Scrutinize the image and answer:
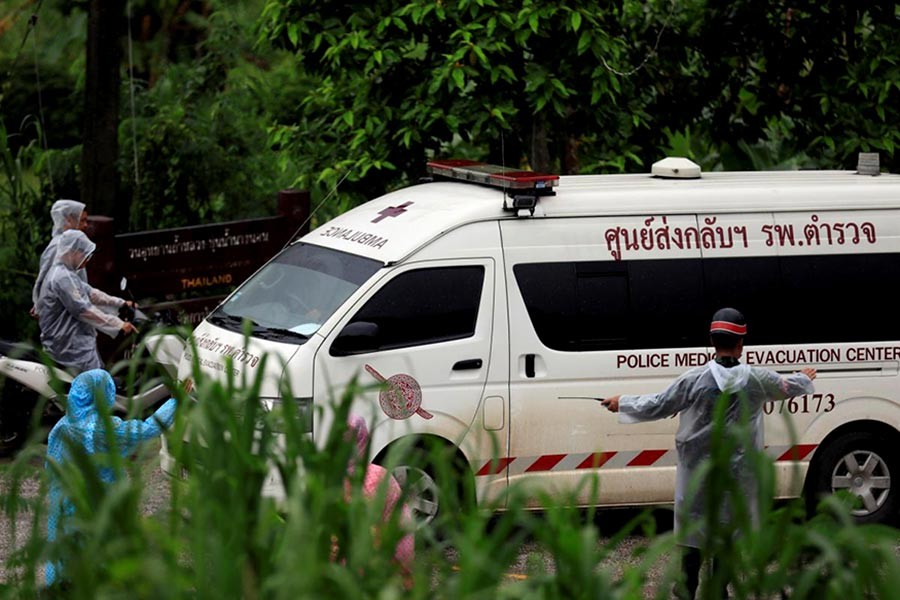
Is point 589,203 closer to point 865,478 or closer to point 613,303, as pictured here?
point 613,303

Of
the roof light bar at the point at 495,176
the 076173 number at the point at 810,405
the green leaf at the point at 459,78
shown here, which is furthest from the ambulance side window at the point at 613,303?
the green leaf at the point at 459,78

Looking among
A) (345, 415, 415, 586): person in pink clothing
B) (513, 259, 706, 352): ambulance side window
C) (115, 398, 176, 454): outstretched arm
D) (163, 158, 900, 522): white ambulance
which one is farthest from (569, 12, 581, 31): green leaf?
(115, 398, 176, 454): outstretched arm

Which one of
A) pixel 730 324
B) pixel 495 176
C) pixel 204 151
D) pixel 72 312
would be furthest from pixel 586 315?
pixel 204 151

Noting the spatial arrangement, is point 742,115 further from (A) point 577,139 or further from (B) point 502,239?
(B) point 502,239

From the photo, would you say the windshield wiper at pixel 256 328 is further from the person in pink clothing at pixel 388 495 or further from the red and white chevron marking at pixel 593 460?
the person in pink clothing at pixel 388 495

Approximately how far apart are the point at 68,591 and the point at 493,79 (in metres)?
7.04

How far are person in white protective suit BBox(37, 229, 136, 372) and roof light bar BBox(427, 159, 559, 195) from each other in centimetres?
232

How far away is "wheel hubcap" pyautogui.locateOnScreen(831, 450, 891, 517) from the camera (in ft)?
29.5

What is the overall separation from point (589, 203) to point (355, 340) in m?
1.54

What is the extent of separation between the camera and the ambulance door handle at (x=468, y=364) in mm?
8430

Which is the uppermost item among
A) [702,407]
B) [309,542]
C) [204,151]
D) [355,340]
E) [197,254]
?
[204,151]

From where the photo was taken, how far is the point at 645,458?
8.78m

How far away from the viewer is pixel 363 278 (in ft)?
27.8

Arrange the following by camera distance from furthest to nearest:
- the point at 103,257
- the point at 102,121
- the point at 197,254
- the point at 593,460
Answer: the point at 102,121
the point at 197,254
the point at 103,257
the point at 593,460
